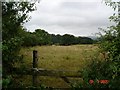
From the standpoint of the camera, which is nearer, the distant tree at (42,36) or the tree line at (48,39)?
the tree line at (48,39)

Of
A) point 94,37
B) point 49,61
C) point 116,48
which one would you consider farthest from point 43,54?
point 116,48

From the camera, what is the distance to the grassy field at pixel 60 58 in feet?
41.6

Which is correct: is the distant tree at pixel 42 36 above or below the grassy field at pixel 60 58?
above

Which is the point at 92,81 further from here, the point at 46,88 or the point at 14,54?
the point at 14,54

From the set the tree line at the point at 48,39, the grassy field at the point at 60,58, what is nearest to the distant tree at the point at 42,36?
the tree line at the point at 48,39

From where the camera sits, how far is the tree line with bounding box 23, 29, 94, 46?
1284 cm

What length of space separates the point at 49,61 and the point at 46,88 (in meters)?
1.92

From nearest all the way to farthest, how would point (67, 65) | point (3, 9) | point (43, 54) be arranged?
point (3, 9)
point (67, 65)
point (43, 54)

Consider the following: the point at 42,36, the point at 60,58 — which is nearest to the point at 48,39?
the point at 60,58

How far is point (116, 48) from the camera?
11.5m

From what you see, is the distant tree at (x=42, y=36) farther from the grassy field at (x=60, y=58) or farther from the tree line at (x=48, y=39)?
the grassy field at (x=60, y=58)

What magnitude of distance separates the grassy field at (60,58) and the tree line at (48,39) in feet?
0.88

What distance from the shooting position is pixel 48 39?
14.2 metres

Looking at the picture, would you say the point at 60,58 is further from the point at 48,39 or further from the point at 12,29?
the point at 12,29
